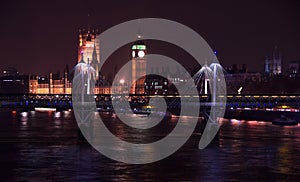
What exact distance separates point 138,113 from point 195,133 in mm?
52428

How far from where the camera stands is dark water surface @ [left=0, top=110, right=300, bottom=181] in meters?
34.2

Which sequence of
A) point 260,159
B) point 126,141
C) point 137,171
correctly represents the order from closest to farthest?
1. point 137,171
2. point 260,159
3. point 126,141

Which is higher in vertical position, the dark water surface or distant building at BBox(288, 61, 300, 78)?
distant building at BBox(288, 61, 300, 78)

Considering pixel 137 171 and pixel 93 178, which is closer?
pixel 93 178

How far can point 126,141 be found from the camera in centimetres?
5391

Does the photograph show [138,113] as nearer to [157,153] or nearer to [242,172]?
[157,153]

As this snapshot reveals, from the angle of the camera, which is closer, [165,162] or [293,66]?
[165,162]

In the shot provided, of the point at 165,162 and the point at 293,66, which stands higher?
the point at 293,66

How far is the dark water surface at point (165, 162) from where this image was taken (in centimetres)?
3419

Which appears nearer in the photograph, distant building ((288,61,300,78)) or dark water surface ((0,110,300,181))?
dark water surface ((0,110,300,181))

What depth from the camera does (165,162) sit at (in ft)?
131

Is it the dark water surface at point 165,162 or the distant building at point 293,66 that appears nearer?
the dark water surface at point 165,162

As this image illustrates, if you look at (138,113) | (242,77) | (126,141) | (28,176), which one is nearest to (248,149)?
(126,141)

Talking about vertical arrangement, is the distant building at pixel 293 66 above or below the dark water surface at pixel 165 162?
above
